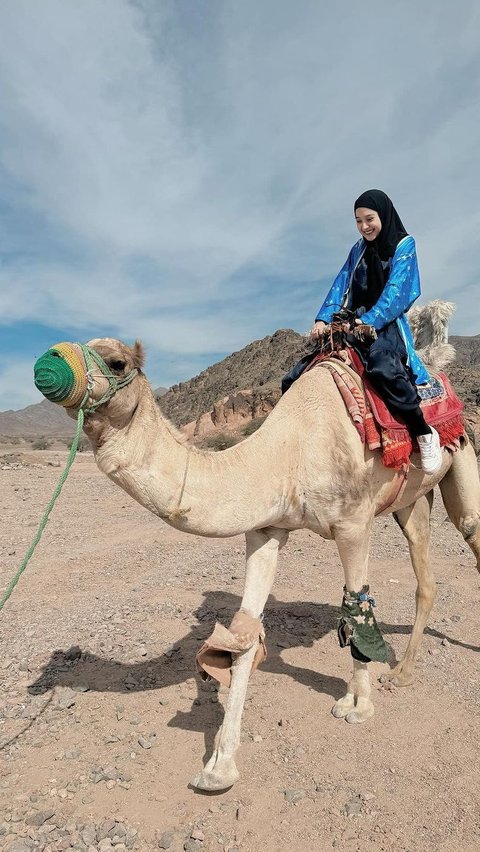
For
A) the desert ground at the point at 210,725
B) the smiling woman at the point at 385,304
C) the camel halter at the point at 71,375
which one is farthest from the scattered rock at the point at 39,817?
the smiling woman at the point at 385,304

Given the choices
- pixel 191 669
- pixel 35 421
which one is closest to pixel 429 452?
pixel 191 669

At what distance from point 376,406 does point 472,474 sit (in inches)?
71.2

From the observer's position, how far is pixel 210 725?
361cm

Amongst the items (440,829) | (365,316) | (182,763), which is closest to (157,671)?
(182,763)

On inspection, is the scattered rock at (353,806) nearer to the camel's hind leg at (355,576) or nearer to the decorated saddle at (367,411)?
the camel's hind leg at (355,576)

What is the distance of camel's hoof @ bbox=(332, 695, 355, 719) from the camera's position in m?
3.75

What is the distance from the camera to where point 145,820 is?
9.00 ft

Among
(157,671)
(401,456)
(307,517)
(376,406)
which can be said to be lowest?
(157,671)

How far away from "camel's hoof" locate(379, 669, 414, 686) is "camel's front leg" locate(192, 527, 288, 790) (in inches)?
65.5

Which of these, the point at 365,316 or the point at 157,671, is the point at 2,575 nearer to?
the point at 157,671

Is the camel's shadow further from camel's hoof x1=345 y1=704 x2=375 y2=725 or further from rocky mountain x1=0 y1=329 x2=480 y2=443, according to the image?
rocky mountain x1=0 y1=329 x2=480 y2=443

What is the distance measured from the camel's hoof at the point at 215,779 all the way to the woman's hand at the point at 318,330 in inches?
109

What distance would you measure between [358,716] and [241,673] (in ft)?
3.55

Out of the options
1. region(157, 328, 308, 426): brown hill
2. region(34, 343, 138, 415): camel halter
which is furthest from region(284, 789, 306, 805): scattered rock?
region(157, 328, 308, 426): brown hill
